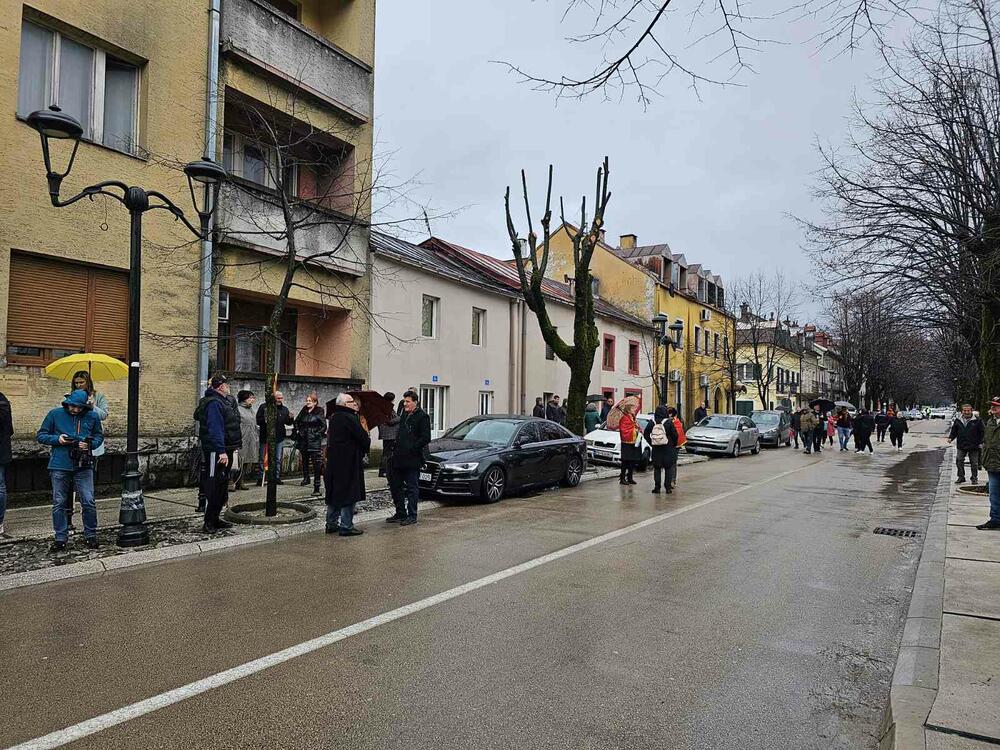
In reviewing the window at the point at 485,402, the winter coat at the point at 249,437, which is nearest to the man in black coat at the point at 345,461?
the winter coat at the point at 249,437

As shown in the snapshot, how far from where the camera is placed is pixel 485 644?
15.8ft

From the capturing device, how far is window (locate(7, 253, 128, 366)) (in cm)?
996

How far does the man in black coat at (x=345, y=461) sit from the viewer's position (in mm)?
8680

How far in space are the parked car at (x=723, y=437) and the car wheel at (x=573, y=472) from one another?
11.5 meters

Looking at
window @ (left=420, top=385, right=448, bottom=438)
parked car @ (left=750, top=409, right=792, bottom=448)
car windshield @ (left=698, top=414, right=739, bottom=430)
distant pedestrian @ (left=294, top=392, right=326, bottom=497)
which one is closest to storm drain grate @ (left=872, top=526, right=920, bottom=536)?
distant pedestrian @ (left=294, top=392, right=326, bottom=497)

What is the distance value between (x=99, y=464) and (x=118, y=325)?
2.29 m

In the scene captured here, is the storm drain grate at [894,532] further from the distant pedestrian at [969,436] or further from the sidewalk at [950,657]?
the distant pedestrian at [969,436]

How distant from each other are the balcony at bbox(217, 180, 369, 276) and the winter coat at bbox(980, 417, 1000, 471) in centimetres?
1016

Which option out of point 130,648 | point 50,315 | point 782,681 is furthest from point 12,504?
point 782,681

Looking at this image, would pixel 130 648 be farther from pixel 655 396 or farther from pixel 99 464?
pixel 655 396

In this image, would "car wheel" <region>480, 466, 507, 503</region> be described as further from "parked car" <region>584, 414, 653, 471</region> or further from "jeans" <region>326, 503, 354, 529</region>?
"parked car" <region>584, 414, 653, 471</region>

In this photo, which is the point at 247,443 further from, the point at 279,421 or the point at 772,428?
the point at 772,428

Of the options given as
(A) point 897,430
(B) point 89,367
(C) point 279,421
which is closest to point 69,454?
(B) point 89,367

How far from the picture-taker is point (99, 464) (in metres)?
10.8
